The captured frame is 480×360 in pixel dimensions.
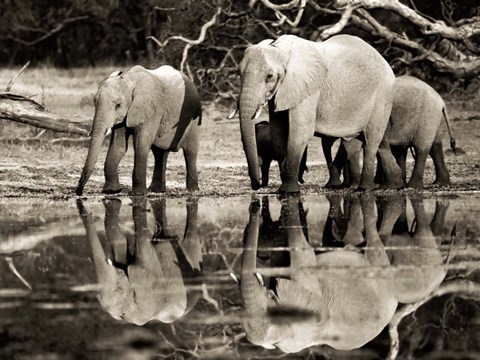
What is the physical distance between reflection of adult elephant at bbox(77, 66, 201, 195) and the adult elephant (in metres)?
1.40

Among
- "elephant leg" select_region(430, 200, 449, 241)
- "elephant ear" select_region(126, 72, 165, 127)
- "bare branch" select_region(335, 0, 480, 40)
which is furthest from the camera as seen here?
"bare branch" select_region(335, 0, 480, 40)

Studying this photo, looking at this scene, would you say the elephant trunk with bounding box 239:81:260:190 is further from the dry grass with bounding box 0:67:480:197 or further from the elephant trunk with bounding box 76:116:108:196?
the elephant trunk with bounding box 76:116:108:196

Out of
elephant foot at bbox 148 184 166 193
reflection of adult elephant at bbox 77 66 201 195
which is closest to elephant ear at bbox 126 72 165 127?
reflection of adult elephant at bbox 77 66 201 195

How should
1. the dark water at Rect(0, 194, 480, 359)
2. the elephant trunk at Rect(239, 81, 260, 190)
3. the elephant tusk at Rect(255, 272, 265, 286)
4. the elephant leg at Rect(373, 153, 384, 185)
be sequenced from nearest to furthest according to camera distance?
the dark water at Rect(0, 194, 480, 359), the elephant tusk at Rect(255, 272, 265, 286), the elephant trunk at Rect(239, 81, 260, 190), the elephant leg at Rect(373, 153, 384, 185)

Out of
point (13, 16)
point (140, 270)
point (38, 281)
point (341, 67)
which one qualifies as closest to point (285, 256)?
point (140, 270)

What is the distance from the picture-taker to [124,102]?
13812 millimetres

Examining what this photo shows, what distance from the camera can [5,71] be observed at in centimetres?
2911

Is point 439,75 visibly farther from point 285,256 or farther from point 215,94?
point 285,256

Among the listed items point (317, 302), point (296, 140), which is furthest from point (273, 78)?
point (317, 302)

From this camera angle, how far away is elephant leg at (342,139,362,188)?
14.9 meters

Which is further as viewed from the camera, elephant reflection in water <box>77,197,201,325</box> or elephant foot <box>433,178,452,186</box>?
elephant foot <box>433,178,452,186</box>

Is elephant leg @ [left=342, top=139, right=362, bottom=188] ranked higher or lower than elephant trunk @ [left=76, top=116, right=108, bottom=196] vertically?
lower

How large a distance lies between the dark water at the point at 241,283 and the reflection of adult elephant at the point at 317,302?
0.04ft

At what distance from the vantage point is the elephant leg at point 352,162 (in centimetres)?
1495
